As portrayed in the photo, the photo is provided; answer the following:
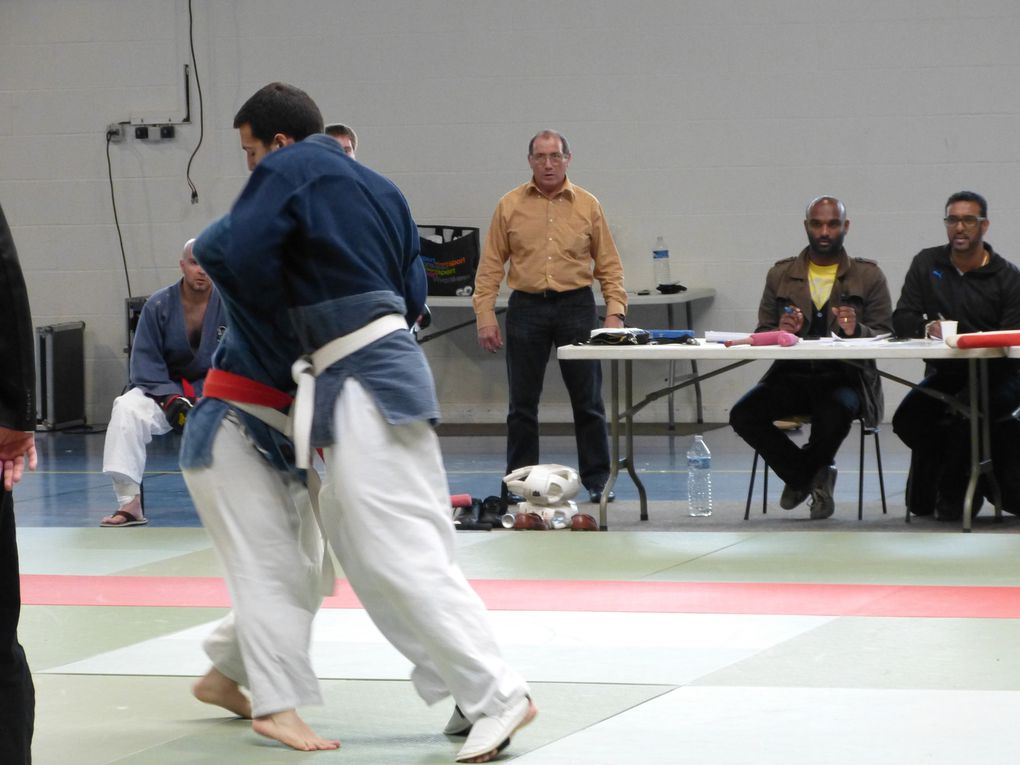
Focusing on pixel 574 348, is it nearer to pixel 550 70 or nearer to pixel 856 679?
pixel 856 679

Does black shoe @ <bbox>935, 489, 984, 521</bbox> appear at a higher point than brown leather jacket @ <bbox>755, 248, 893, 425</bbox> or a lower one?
lower

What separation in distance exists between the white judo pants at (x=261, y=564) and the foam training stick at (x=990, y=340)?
342cm

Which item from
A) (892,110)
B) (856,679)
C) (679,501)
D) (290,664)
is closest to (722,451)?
(679,501)

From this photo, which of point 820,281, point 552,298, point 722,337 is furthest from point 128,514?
point 820,281

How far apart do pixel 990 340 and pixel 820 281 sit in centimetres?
106

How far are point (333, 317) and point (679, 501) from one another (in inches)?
170

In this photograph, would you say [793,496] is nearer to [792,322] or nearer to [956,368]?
[792,322]

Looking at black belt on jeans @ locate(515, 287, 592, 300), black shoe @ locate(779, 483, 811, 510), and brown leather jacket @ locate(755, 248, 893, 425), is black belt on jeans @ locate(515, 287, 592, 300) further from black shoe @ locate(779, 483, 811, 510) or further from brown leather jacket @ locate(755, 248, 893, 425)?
black shoe @ locate(779, 483, 811, 510)

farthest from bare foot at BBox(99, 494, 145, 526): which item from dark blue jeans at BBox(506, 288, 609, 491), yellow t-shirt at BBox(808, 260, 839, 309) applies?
yellow t-shirt at BBox(808, 260, 839, 309)

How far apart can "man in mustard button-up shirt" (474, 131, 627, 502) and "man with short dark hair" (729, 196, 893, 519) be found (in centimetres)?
78

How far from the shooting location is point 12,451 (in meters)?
2.58

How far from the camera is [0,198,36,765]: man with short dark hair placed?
2547mm

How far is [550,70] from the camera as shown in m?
10.6

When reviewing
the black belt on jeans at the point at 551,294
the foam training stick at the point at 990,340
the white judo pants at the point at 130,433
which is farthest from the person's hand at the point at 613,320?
the white judo pants at the point at 130,433
